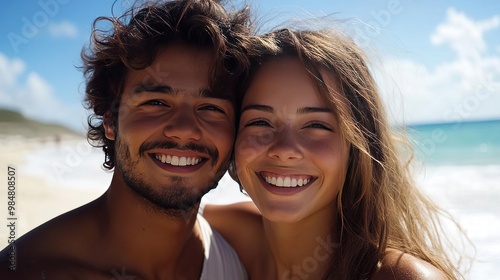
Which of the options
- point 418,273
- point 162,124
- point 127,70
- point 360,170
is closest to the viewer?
point 418,273

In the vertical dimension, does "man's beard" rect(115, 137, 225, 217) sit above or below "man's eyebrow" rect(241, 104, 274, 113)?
below

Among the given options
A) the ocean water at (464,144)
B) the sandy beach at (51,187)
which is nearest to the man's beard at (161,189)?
the sandy beach at (51,187)

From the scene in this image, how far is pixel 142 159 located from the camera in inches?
122

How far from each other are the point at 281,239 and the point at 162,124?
3.44 ft

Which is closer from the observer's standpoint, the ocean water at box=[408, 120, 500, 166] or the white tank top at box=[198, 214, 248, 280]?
the white tank top at box=[198, 214, 248, 280]

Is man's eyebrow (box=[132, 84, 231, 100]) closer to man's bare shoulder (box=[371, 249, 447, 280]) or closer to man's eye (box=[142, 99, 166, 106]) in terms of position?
man's eye (box=[142, 99, 166, 106])

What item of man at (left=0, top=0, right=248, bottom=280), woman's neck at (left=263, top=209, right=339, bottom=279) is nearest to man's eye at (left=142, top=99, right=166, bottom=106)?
man at (left=0, top=0, right=248, bottom=280)

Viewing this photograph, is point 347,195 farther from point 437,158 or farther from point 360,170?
point 437,158

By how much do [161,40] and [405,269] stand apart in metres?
2.01

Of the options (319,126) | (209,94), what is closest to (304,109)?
(319,126)

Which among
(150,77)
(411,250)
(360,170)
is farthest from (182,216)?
(411,250)

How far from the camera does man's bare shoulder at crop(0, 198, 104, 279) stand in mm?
2599

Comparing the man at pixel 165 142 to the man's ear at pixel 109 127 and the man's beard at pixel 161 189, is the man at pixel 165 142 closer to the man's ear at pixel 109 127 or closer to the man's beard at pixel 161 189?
the man's beard at pixel 161 189

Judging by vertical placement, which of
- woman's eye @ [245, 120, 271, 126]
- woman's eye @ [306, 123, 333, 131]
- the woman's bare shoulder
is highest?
woman's eye @ [245, 120, 271, 126]
